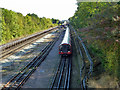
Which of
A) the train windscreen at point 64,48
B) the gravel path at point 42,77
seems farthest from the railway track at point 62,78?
the train windscreen at point 64,48

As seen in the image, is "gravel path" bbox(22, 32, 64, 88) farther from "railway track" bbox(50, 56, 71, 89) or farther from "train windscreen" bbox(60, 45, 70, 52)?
"train windscreen" bbox(60, 45, 70, 52)

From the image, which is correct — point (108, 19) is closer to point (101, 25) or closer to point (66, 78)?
point (101, 25)

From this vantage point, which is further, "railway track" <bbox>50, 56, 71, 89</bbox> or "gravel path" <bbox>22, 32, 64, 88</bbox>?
"gravel path" <bbox>22, 32, 64, 88</bbox>

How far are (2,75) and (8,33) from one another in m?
24.5

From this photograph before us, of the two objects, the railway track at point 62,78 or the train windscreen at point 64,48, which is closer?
the railway track at point 62,78

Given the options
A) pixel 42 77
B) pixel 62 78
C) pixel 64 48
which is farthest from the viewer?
pixel 64 48

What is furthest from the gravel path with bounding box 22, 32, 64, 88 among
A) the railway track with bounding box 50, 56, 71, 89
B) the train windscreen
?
the train windscreen

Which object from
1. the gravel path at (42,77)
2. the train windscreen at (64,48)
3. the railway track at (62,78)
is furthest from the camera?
the train windscreen at (64,48)

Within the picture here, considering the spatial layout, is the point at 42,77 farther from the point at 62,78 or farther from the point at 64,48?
the point at 64,48

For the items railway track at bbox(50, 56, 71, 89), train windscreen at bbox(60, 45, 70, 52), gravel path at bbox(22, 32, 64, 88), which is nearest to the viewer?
railway track at bbox(50, 56, 71, 89)

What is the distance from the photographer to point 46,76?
13141 millimetres

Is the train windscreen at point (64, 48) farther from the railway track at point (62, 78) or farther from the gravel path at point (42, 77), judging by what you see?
the gravel path at point (42, 77)

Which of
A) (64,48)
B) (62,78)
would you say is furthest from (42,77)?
(64,48)

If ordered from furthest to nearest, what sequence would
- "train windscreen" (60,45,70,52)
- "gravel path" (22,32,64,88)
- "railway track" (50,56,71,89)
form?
"train windscreen" (60,45,70,52) < "gravel path" (22,32,64,88) < "railway track" (50,56,71,89)
